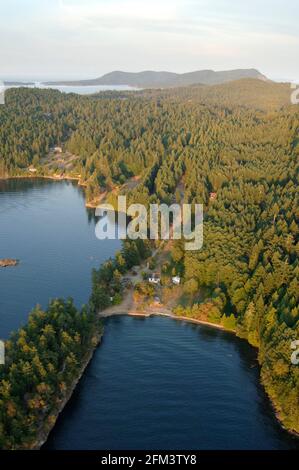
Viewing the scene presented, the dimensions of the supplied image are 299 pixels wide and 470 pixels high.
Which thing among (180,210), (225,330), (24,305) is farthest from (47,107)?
(225,330)

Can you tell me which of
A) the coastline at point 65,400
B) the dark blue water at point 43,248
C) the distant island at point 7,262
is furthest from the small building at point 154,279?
the distant island at point 7,262

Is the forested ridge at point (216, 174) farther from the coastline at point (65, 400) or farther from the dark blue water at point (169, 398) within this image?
the coastline at point (65, 400)

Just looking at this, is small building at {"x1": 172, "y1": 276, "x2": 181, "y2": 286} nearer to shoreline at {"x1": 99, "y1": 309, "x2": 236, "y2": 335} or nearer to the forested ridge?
the forested ridge

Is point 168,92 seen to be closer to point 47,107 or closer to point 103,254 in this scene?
point 47,107

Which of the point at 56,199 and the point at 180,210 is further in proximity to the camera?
the point at 56,199

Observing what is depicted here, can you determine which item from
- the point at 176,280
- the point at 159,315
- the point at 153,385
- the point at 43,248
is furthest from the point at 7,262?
the point at 153,385
